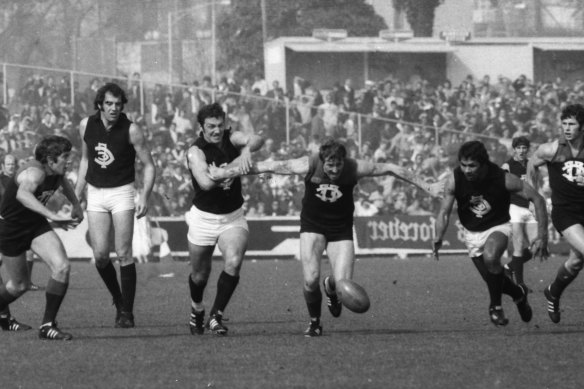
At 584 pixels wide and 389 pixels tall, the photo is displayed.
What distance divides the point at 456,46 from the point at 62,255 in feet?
74.6

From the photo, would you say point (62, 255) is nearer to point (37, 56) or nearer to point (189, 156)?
point (189, 156)

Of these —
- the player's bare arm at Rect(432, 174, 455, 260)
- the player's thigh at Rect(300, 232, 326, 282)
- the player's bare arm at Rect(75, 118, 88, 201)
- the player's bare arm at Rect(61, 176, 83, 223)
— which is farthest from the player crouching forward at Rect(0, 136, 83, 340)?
the player's bare arm at Rect(432, 174, 455, 260)

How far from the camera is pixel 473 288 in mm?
16062

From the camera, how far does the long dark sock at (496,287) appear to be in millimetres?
10977

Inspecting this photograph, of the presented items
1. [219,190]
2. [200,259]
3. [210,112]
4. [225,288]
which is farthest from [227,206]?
[210,112]

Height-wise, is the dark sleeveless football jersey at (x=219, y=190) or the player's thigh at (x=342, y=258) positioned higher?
the dark sleeveless football jersey at (x=219, y=190)

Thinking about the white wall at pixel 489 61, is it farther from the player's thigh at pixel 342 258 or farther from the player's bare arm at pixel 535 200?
the player's thigh at pixel 342 258

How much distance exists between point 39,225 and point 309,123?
1717cm

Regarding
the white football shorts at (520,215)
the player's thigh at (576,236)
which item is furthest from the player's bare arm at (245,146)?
the white football shorts at (520,215)

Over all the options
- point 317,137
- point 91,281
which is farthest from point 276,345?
point 317,137

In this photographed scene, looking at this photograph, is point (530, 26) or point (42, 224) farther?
point (530, 26)

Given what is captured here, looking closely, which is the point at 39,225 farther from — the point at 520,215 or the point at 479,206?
the point at 520,215

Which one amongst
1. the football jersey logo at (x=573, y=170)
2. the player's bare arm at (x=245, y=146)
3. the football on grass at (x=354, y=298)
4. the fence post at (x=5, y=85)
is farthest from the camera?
the fence post at (x=5, y=85)

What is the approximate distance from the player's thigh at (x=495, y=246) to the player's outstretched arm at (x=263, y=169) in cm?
180
